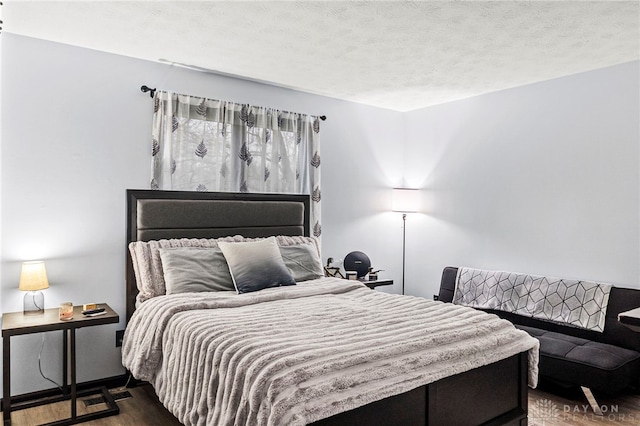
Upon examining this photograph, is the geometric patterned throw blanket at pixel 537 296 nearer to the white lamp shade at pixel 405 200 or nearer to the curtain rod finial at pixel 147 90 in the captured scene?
the white lamp shade at pixel 405 200

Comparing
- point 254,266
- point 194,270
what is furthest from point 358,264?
point 194,270

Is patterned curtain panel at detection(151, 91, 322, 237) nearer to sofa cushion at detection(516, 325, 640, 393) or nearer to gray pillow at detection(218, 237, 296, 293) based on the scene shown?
gray pillow at detection(218, 237, 296, 293)

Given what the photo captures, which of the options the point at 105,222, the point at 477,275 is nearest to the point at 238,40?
the point at 105,222

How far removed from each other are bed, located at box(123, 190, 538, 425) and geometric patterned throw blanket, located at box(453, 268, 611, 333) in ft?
4.45

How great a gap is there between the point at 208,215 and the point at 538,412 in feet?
9.51

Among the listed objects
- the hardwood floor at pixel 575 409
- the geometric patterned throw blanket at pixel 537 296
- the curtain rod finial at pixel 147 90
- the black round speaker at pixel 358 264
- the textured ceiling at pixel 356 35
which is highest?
the textured ceiling at pixel 356 35

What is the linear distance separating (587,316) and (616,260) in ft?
1.80

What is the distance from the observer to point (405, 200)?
525 centimetres

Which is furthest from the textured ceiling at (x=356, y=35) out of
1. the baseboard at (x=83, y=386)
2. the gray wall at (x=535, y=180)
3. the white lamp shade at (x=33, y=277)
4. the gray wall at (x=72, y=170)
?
the baseboard at (x=83, y=386)

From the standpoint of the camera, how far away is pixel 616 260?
376 centimetres

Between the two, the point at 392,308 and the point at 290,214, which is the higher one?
the point at 290,214

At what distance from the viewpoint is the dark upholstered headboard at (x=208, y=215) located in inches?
142

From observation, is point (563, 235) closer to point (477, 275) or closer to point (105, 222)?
point (477, 275)

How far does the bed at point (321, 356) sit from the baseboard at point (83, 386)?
55 centimetres
